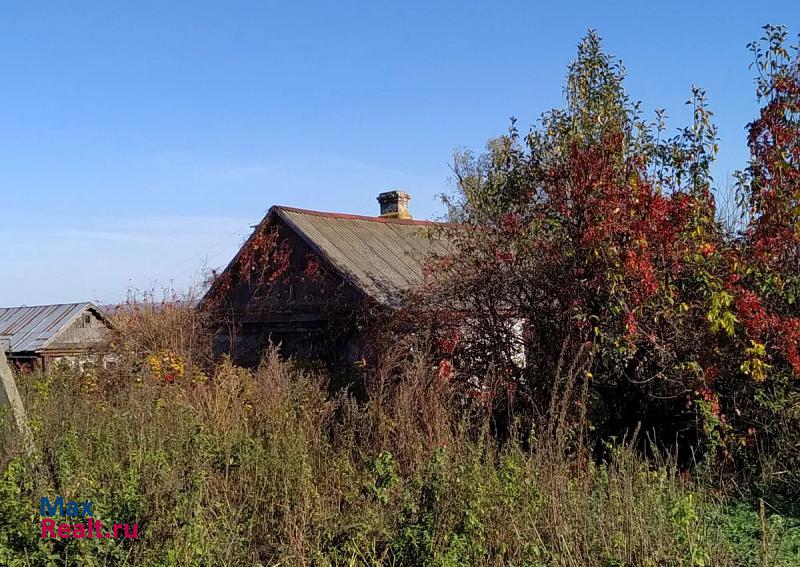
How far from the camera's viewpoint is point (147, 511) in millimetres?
5176

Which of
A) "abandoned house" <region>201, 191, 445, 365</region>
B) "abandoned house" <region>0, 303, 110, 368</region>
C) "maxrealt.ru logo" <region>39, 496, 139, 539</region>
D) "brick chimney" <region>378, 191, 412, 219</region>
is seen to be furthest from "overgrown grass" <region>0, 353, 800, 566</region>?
"abandoned house" <region>0, 303, 110, 368</region>

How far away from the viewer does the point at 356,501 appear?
19.2 feet

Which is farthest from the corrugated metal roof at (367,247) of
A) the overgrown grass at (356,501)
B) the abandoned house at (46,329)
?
the abandoned house at (46,329)

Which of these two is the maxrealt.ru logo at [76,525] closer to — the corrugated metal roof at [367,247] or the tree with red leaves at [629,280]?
the tree with red leaves at [629,280]

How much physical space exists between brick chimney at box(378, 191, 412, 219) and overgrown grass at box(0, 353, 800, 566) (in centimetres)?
1315

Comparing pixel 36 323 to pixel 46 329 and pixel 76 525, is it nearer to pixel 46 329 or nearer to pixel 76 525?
pixel 46 329

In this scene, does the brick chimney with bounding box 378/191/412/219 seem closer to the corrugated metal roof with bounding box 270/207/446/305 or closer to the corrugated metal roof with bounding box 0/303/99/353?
the corrugated metal roof with bounding box 270/207/446/305

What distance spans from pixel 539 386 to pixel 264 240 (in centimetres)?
811

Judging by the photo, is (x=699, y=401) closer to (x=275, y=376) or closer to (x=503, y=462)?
(x=503, y=462)

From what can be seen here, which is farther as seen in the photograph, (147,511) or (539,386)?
(539,386)

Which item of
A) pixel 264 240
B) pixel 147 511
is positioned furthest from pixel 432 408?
Answer: pixel 264 240

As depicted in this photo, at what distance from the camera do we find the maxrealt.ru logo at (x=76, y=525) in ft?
15.4

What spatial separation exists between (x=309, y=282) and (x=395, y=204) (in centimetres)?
695

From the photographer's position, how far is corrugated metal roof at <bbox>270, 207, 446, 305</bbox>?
13266 millimetres
